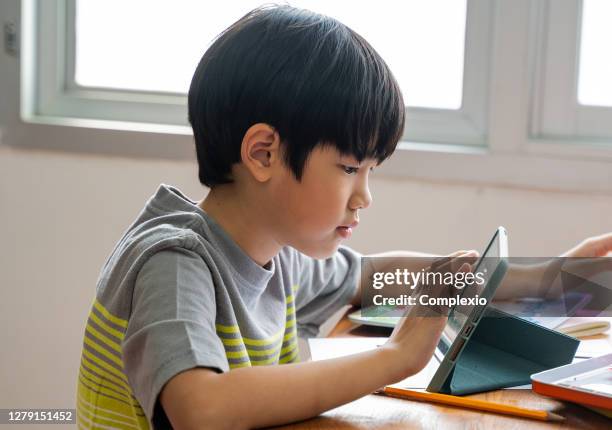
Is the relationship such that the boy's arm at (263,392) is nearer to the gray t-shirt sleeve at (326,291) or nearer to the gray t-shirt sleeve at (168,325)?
the gray t-shirt sleeve at (168,325)

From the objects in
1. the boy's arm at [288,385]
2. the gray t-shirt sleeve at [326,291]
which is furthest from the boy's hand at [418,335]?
the gray t-shirt sleeve at [326,291]

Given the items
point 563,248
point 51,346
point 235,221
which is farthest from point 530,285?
point 51,346

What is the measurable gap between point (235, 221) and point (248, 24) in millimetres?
217

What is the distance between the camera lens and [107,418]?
92 centimetres

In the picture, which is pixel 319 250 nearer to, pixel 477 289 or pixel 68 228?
pixel 477 289

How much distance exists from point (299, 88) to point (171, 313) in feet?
0.88

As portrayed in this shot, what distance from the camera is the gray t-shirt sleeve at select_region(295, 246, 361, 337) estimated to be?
119cm

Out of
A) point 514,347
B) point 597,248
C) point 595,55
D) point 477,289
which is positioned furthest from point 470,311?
point 595,55

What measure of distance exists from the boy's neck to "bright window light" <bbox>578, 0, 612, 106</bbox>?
867mm

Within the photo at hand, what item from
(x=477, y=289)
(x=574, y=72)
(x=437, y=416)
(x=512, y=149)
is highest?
(x=574, y=72)

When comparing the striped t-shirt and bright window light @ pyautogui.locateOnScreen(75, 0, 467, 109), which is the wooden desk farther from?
bright window light @ pyautogui.locateOnScreen(75, 0, 467, 109)

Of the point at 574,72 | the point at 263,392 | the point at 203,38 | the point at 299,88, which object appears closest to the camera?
the point at 263,392

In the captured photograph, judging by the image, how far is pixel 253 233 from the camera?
97 centimetres

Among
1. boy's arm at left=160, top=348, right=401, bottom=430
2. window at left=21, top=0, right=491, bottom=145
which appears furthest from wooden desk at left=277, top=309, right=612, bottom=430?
window at left=21, top=0, right=491, bottom=145
